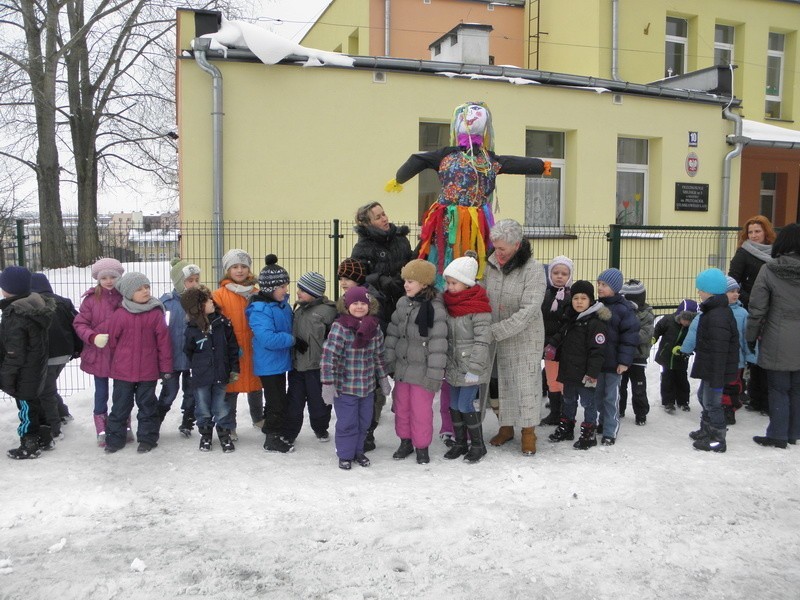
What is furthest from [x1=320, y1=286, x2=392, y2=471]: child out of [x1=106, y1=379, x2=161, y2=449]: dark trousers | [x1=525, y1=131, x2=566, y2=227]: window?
[x1=525, y1=131, x2=566, y2=227]: window

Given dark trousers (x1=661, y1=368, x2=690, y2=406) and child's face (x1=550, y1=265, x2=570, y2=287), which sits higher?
child's face (x1=550, y1=265, x2=570, y2=287)

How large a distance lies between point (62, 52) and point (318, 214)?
11.0m

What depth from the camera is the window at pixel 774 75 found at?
53.7ft

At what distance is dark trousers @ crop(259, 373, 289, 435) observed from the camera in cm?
511

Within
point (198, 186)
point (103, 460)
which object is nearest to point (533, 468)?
point (103, 460)

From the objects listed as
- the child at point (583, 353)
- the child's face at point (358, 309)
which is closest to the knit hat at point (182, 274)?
the child's face at point (358, 309)

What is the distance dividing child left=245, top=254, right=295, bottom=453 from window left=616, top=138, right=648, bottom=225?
881 centimetres

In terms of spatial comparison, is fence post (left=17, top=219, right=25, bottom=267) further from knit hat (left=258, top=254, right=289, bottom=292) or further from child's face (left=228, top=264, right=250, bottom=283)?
knit hat (left=258, top=254, right=289, bottom=292)

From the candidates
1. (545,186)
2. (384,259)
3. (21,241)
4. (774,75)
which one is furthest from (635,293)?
(774,75)

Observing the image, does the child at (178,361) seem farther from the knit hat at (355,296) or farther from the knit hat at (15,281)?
the knit hat at (355,296)

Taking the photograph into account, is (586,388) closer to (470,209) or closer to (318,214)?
(470,209)

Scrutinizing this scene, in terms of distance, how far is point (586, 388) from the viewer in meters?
5.35

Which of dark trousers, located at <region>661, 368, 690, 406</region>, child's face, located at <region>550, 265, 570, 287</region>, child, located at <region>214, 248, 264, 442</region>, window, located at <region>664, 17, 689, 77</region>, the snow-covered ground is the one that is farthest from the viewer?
window, located at <region>664, 17, 689, 77</region>

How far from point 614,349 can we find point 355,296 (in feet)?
6.69
